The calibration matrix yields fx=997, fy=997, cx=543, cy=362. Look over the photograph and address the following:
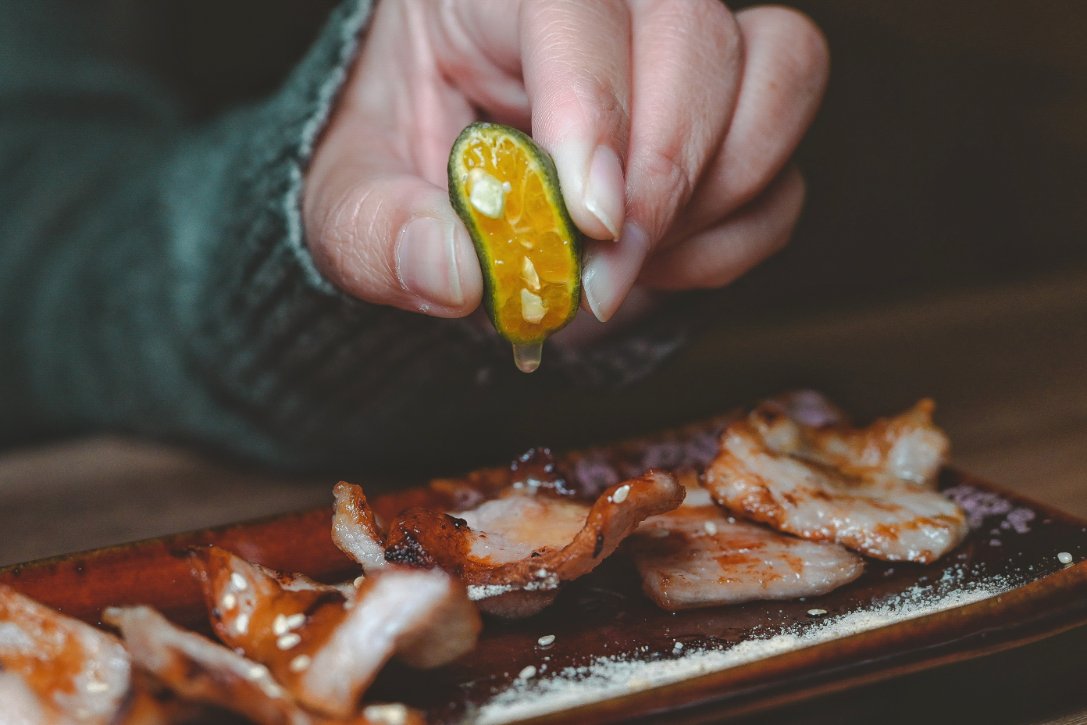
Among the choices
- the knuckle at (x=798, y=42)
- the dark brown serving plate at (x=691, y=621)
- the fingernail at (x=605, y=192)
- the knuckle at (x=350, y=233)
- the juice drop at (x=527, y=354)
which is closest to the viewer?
the dark brown serving plate at (x=691, y=621)

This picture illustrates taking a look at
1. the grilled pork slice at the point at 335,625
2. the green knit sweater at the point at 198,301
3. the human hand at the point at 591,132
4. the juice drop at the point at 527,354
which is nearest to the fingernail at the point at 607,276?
the human hand at the point at 591,132

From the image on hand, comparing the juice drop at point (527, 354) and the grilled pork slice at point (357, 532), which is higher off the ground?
the juice drop at point (527, 354)

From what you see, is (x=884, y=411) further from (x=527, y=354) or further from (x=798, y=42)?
(x=527, y=354)

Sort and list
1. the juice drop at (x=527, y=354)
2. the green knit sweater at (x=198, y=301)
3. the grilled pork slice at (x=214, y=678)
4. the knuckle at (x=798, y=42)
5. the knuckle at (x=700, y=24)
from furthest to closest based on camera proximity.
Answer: the green knit sweater at (x=198, y=301), the knuckle at (x=798, y=42), the knuckle at (x=700, y=24), the juice drop at (x=527, y=354), the grilled pork slice at (x=214, y=678)

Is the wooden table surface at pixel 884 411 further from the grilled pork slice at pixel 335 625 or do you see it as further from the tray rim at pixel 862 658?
the grilled pork slice at pixel 335 625

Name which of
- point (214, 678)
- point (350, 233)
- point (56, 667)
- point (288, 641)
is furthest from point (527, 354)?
point (56, 667)

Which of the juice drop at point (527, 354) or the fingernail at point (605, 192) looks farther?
the juice drop at point (527, 354)
